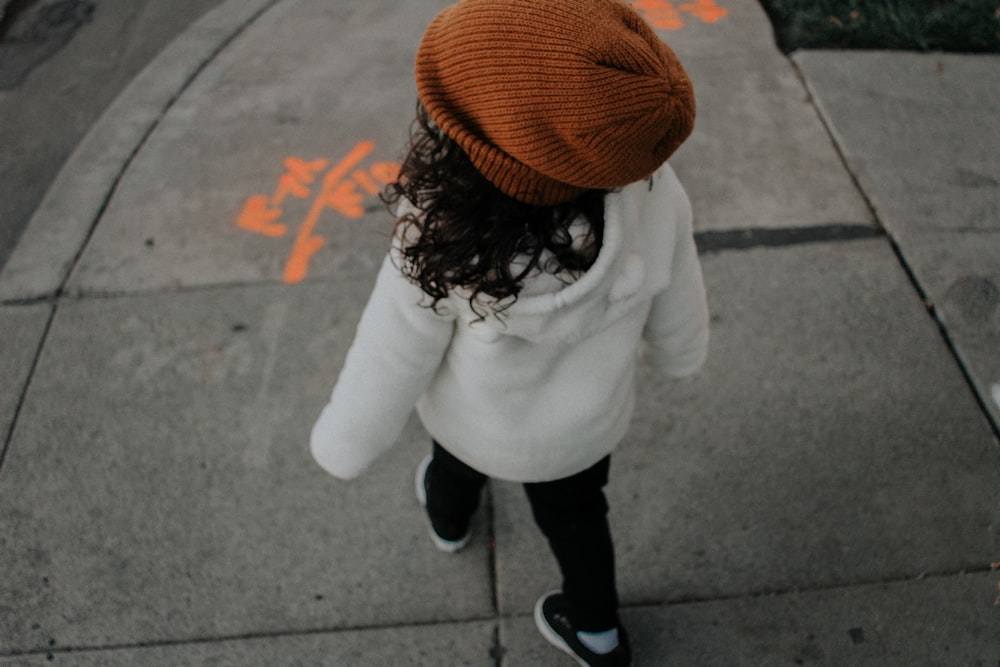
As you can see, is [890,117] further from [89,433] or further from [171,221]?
[89,433]

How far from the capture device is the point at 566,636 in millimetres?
1900

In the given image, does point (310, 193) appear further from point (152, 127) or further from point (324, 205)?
point (152, 127)

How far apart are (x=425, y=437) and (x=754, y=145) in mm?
1830

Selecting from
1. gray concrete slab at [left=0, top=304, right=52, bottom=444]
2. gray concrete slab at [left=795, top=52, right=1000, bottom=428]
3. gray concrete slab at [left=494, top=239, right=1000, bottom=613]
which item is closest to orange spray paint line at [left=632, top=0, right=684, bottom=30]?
gray concrete slab at [left=795, top=52, right=1000, bottom=428]

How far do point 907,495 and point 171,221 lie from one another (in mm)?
2688

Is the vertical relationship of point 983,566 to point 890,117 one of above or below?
below

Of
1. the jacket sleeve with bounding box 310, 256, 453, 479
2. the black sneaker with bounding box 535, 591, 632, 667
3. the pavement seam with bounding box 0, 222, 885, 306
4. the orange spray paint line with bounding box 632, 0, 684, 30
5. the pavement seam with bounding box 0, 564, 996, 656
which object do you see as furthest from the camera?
the orange spray paint line with bounding box 632, 0, 684, 30

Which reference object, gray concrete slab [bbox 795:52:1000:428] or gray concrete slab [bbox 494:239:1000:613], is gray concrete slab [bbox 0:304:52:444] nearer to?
gray concrete slab [bbox 494:239:1000:613]

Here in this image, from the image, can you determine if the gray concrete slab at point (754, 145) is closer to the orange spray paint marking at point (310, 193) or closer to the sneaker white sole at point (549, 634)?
the orange spray paint marking at point (310, 193)

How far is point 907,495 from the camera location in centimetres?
218

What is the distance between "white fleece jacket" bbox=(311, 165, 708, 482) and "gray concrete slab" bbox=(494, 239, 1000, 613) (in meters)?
0.70

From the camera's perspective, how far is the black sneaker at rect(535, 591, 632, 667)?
1861 millimetres

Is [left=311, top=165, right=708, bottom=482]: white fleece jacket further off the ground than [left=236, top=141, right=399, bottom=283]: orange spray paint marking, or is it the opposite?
[left=311, top=165, right=708, bottom=482]: white fleece jacket

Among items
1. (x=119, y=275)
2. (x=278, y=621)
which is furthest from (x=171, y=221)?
(x=278, y=621)
